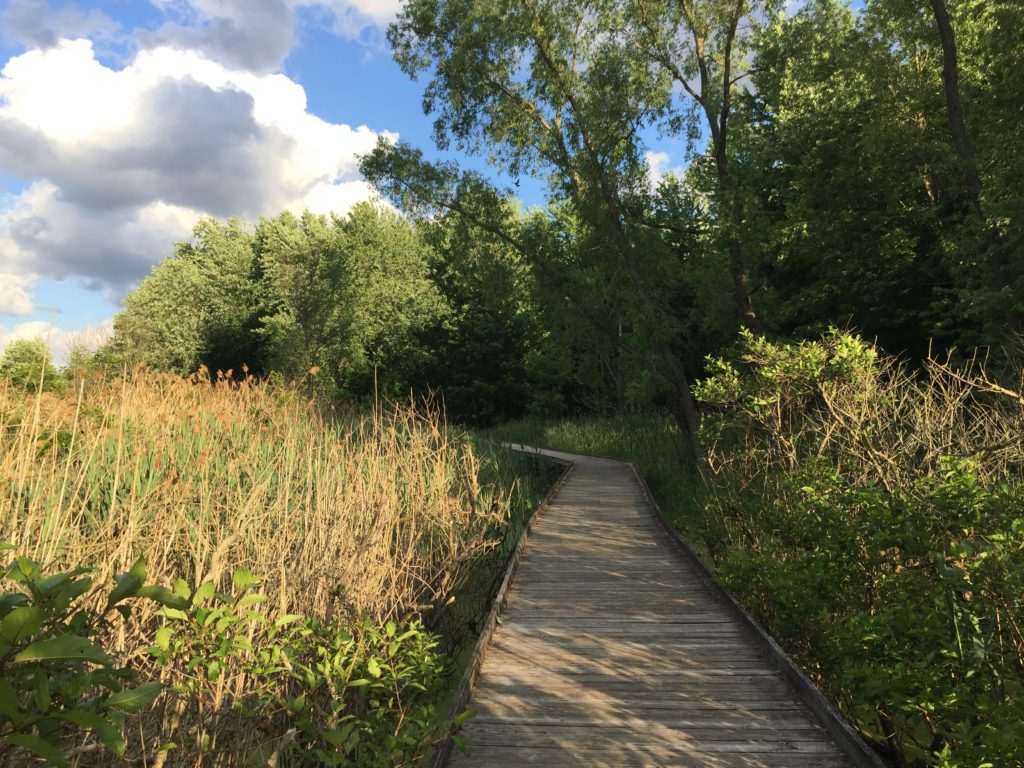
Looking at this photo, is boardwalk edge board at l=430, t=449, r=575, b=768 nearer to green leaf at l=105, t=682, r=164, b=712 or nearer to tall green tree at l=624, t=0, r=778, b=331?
green leaf at l=105, t=682, r=164, b=712

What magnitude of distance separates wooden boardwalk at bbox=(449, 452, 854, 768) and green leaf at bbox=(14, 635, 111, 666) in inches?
89.6

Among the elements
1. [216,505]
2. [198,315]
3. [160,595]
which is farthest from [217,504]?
[198,315]

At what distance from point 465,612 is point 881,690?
4.19 metres

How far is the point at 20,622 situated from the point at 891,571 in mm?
4654

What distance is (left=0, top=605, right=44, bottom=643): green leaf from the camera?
1.18 meters

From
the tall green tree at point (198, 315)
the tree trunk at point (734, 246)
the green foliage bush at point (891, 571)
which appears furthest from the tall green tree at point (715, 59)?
the tall green tree at point (198, 315)

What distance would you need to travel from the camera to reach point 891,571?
4.23 m

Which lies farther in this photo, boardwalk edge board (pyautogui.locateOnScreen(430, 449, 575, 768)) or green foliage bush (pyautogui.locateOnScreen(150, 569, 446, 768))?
boardwalk edge board (pyautogui.locateOnScreen(430, 449, 575, 768))

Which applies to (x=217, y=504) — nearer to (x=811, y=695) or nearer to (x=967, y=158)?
(x=811, y=695)

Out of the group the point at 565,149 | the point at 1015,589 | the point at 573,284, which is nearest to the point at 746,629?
the point at 1015,589

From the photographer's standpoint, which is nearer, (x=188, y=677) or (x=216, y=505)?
(x=188, y=677)

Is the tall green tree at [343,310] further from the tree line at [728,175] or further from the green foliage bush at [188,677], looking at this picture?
the green foliage bush at [188,677]

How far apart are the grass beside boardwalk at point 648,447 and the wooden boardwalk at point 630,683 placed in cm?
311

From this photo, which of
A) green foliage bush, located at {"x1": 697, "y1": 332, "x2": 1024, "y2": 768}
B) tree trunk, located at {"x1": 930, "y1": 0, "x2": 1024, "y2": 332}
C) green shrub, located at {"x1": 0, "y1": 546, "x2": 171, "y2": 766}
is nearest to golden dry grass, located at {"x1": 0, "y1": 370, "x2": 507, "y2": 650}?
green shrub, located at {"x1": 0, "y1": 546, "x2": 171, "y2": 766}
